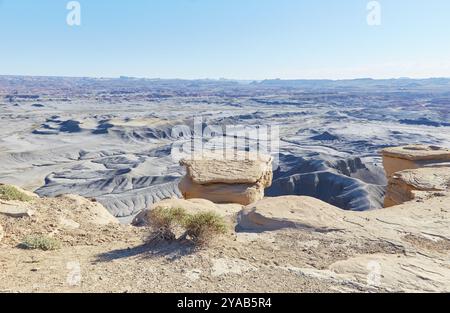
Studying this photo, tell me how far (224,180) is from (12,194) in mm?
5289

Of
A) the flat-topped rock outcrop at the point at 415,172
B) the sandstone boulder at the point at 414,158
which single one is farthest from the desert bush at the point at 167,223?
the sandstone boulder at the point at 414,158

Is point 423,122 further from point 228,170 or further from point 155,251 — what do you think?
point 155,251

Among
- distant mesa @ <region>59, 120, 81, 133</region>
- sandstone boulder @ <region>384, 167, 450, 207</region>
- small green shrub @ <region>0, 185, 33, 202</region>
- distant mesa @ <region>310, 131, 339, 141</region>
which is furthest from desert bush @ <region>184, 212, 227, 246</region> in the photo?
distant mesa @ <region>59, 120, 81, 133</region>

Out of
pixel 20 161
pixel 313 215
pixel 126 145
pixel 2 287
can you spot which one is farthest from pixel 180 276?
pixel 126 145

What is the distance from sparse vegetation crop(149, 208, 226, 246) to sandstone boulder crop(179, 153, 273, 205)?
5.47 metres

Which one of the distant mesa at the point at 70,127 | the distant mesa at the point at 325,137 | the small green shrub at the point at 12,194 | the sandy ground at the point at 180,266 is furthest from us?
the distant mesa at the point at 70,127

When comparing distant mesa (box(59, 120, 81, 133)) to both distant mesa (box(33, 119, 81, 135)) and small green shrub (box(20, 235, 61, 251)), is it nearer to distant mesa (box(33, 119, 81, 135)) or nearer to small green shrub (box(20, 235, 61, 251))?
distant mesa (box(33, 119, 81, 135))

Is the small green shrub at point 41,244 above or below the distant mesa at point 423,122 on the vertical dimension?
above

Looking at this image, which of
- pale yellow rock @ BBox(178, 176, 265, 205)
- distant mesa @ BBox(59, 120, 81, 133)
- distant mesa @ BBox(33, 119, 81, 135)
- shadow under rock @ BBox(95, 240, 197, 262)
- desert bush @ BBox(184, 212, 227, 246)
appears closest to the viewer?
shadow under rock @ BBox(95, 240, 197, 262)

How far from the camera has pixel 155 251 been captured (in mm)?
5914

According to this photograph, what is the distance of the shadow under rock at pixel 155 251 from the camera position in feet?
18.8

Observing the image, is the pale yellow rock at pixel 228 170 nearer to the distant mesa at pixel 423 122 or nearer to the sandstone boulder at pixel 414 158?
the sandstone boulder at pixel 414 158

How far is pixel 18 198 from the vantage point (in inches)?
367

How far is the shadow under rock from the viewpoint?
5723mm
